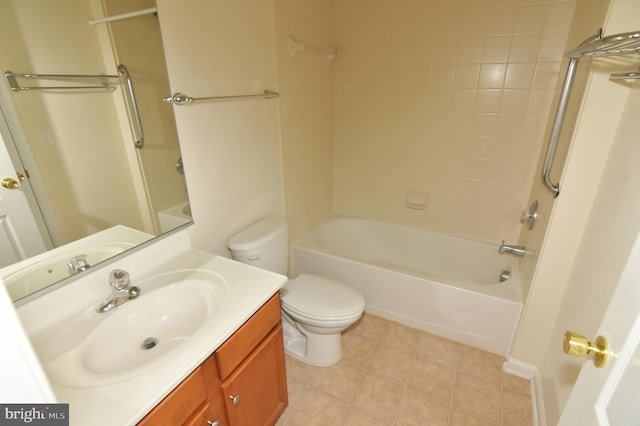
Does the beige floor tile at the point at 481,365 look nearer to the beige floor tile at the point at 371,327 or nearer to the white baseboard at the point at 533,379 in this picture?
the white baseboard at the point at 533,379

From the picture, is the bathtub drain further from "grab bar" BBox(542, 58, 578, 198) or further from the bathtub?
"grab bar" BBox(542, 58, 578, 198)

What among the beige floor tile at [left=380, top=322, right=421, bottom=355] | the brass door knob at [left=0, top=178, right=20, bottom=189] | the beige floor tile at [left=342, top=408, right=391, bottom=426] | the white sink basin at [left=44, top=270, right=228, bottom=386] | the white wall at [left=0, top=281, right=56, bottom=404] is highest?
the brass door knob at [left=0, top=178, right=20, bottom=189]

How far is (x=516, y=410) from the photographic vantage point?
1.51m

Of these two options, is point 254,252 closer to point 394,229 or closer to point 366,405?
point 366,405

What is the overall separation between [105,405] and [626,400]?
0.97 m

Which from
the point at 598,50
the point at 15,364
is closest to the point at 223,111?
the point at 15,364

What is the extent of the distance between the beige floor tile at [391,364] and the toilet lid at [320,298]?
394 mm

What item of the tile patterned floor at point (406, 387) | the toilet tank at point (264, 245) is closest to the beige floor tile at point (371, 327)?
the tile patterned floor at point (406, 387)

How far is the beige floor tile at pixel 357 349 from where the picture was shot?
1806mm

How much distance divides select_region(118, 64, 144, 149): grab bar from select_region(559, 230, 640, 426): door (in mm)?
1381

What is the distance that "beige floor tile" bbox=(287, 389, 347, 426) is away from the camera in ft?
4.85

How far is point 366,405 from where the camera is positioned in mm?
1549

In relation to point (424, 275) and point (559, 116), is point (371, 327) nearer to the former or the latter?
point (424, 275)

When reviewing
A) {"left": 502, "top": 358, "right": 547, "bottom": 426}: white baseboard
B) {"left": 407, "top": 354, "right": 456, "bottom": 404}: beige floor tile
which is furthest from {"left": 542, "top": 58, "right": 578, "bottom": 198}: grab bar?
{"left": 407, "top": 354, "right": 456, "bottom": 404}: beige floor tile
